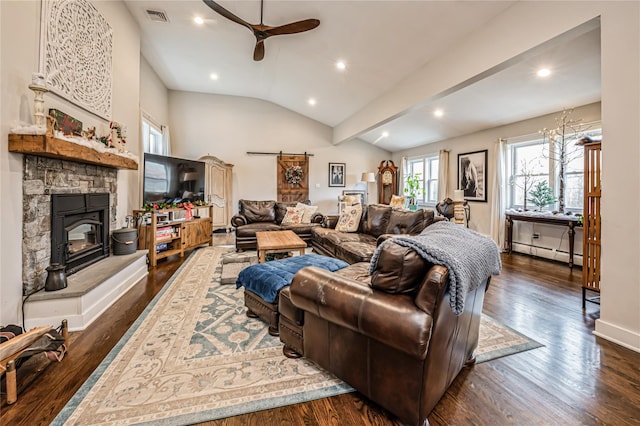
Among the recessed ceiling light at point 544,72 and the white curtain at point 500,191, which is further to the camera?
the white curtain at point 500,191

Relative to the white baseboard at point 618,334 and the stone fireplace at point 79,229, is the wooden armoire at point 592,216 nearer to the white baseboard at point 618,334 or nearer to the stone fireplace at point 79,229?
the white baseboard at point 618,334

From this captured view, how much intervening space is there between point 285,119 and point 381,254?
7088 millimetres

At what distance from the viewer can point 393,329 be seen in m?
1.18

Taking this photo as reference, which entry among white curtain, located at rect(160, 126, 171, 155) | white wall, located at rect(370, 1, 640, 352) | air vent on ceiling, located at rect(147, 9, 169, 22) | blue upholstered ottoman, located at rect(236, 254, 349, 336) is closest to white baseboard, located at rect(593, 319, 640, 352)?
white wall, located at rect(370, 1, 640, 352)

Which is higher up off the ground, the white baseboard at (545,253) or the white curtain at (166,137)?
the white curtain at (166,137)

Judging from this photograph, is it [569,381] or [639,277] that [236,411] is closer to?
[569,381]

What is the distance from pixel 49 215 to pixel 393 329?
289 cm

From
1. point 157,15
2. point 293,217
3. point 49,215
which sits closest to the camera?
point 49,215

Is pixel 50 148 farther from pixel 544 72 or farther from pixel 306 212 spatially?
pixel 544 72

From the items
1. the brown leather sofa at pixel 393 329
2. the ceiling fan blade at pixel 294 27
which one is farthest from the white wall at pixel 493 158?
the ceiling fan blade at pixel 294 27

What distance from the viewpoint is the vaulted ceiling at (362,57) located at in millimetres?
3064

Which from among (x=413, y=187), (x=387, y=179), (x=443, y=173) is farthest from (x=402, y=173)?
(x=443, y=173)

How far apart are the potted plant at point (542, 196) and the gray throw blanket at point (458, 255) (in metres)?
3.83

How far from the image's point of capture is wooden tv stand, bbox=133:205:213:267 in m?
4.05
